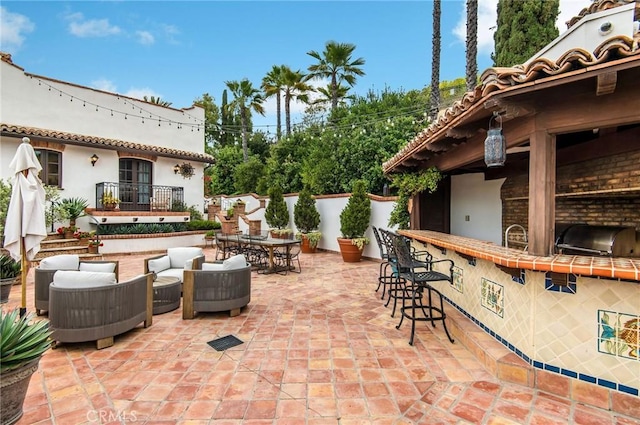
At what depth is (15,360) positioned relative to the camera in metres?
2.00

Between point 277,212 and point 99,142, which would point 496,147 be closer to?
point 277,212

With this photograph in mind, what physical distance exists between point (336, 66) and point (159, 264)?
49.9ft

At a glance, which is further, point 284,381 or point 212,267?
point 212,267

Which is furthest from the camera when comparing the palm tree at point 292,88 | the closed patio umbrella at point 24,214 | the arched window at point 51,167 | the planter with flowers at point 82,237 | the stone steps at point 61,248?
the palm tree at point 292,88

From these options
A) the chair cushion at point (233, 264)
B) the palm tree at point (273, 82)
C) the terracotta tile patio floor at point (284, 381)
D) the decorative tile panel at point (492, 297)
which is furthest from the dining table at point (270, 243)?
the palm tree at point (273, 82)

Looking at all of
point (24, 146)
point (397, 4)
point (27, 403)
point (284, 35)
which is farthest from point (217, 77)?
point (27, 403)

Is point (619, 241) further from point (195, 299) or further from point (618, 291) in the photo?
point (195, 299)

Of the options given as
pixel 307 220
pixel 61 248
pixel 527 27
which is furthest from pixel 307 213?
pixel 527 27

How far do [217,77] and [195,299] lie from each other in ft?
65.5

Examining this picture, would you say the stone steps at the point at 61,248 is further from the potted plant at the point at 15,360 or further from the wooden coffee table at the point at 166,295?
the potted plant at the point at 15,360

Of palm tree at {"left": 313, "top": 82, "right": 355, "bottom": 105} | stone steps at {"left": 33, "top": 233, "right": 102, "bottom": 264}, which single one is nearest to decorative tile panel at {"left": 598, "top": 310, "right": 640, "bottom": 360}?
stone steps at {"left": 33, "top": 233, "right": 102, "bottom": 264}

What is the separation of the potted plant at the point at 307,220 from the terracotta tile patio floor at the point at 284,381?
6165 millimetres

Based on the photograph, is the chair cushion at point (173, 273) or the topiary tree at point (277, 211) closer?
the chair cushion at point (173, 273)

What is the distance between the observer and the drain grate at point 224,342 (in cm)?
343
